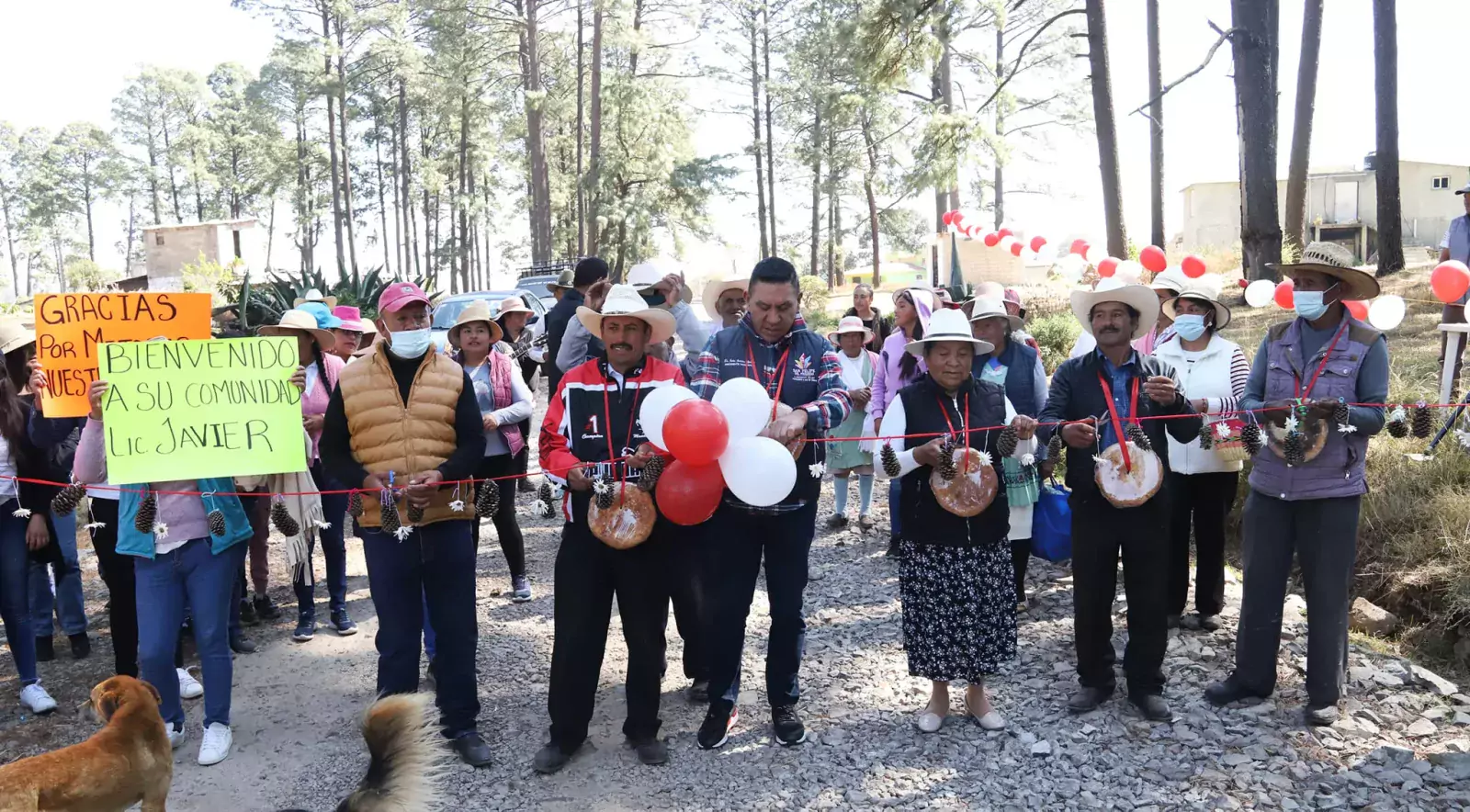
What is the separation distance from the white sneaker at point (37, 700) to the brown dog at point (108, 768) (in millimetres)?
2462

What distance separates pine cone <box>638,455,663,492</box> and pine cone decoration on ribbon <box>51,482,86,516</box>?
2513 mm

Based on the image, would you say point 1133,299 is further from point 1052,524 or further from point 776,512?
point 776,512

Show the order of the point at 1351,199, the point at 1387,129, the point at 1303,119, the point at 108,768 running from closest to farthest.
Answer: the point at 108,768
the point at 1387,129
the point at 1303,119
the point at 1351,199

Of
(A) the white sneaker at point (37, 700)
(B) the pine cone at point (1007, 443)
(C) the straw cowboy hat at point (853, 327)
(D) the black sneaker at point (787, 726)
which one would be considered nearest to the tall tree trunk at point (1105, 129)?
(C) the straw cowboy hat at point (853, 327)

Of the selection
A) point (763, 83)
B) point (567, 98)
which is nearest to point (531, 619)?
point (567, 98)

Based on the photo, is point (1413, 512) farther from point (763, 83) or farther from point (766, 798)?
point (763, 83)

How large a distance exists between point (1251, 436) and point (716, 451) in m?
2.43

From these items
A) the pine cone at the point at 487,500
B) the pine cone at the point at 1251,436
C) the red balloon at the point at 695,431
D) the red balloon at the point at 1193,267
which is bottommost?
the pine cone at the point at 487,500

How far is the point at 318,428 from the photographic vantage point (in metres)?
5.41

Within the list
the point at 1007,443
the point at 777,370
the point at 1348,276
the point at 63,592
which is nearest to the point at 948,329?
the point at 1007,443

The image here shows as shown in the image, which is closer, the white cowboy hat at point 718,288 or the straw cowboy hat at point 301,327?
the straw cowboy hat at point 301,327

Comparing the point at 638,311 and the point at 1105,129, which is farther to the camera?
the point at 1105,129

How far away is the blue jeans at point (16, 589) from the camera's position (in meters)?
5.00

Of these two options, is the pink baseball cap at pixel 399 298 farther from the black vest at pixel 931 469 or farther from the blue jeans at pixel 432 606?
the black vest at pixel 931 469
